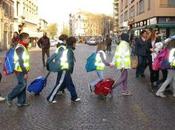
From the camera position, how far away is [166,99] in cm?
1185

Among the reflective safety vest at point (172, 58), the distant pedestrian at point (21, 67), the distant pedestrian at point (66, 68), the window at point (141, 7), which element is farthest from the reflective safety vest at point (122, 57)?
the window at point (141, 7)

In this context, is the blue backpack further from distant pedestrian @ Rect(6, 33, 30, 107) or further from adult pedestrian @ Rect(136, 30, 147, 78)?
adult pedestrian @ Rect(136, 30, 147, 78)

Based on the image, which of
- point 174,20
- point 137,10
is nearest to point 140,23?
point 137,10

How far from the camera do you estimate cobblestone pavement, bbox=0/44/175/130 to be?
28.1 ft

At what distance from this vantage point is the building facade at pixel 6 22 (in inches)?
2280

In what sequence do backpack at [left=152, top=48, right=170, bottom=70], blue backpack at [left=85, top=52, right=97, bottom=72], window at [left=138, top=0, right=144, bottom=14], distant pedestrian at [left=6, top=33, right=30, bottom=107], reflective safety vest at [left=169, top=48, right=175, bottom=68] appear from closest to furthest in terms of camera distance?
distant pedestrian at [left=6, top=33, right=30, bottom=107] < reflective safety vest at [left=169, top=48, right=175, bottom=68] < backpack at [left=152, top=48, right=170, bottom=70] < blue backpack at [left=85, top=52, right=97, bottom=72] < window at [left=138, top=0, right=144, bottom=14]

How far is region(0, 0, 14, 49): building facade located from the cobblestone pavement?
45.7 metres

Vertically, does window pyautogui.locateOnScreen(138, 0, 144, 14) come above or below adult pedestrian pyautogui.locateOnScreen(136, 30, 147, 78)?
above

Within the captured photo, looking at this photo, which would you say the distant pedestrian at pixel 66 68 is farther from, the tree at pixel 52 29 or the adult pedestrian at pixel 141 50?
the tree at pixel 52 29

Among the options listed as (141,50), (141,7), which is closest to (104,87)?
(141,50)

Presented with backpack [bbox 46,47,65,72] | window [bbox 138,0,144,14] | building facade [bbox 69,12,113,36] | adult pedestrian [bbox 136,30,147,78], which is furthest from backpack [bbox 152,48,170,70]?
building facade [bbox 69,12,113,36]

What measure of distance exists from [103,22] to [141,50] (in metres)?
149

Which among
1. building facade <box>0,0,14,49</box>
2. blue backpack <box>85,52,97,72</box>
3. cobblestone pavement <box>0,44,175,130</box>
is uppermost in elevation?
building facade <box>0,0,14,49</box>

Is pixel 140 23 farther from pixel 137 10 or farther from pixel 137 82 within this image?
pixel 137 82
